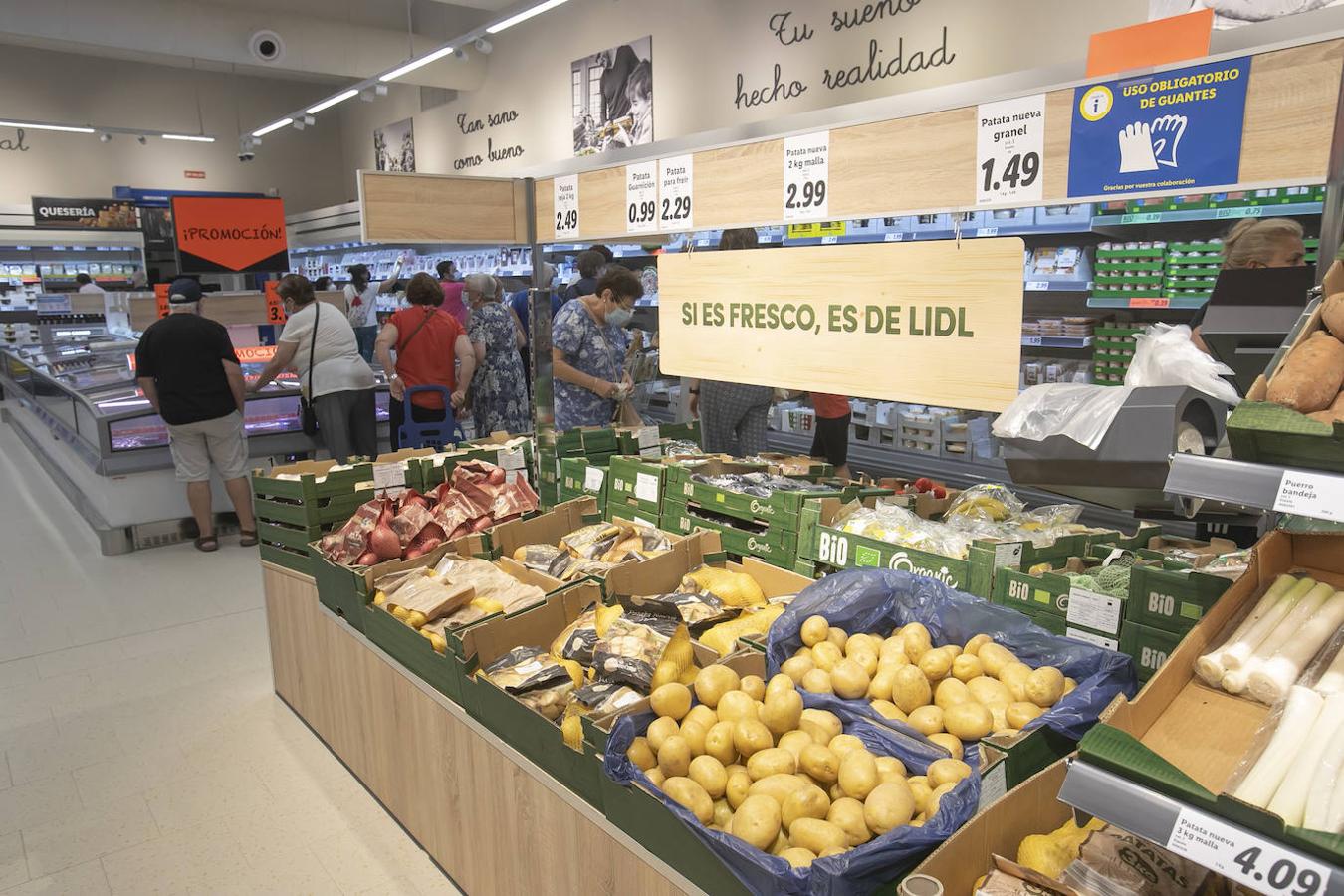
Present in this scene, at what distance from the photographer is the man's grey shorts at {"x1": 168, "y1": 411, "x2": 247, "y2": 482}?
5934 mm

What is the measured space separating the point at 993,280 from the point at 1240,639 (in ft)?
3.19

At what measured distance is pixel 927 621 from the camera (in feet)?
6.92

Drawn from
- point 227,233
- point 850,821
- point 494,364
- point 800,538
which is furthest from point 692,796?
point 227,233

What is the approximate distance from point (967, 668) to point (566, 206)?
7.00 feet

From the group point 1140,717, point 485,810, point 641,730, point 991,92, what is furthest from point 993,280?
point 485,810

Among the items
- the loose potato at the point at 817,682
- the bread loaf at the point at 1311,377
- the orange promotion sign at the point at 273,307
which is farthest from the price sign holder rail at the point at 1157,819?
the orange promotion sign at the point at 273,307

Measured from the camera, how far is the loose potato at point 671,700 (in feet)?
6.15

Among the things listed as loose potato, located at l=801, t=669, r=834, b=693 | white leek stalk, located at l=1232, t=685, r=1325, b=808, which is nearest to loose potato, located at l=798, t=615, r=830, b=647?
loose potato, located at l=801, t=669, r=834, b=693

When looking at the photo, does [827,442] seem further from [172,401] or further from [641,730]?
[172,401]

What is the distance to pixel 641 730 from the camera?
6.17 feet

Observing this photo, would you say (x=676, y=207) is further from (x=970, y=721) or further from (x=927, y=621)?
(x=970, y=721)

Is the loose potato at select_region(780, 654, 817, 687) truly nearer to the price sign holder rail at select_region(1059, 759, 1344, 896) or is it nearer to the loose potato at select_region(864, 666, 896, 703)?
the loose potato at select_region(864, 666, 896, 703)

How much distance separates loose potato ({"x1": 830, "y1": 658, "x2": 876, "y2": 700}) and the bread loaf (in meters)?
1.05

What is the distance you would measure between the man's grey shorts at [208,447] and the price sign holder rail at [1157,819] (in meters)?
6.04
